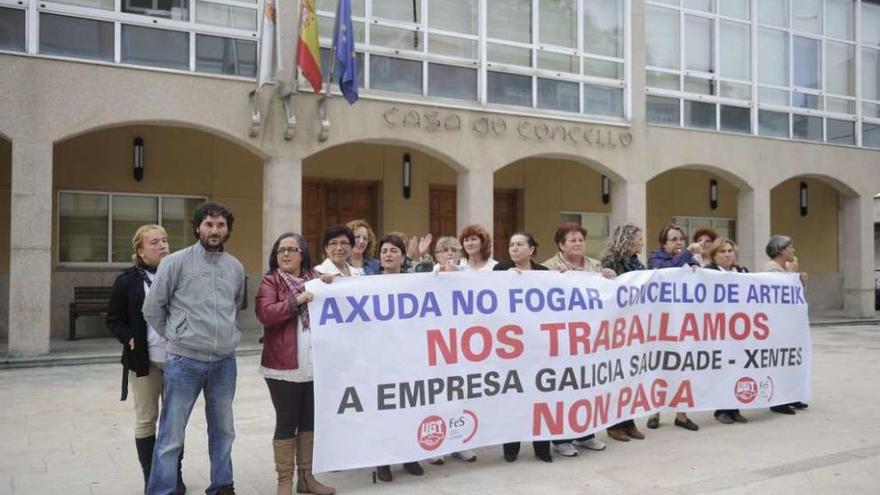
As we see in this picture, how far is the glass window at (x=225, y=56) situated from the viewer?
41.7 ft

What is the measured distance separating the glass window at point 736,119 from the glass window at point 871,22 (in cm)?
548

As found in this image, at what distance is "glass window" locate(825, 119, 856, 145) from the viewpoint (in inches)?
774

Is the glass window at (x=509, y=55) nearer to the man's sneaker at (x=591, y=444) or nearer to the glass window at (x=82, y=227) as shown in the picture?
the glass window at (x=82, y=227)

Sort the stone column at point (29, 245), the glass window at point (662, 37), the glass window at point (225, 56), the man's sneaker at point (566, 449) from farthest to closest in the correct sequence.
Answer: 1. the glass window at point (662, 37)
2. the glass window at point (225, 56)
3. the stone column at point (29, 245)
4. the man's sneaker at point (566, 449)

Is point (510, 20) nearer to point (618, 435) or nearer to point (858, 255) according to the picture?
point (618, 435)

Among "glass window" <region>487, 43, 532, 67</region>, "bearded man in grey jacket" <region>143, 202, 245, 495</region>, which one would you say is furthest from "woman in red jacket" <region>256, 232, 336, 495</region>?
"glass window" <region>487, 43, 532, 67</region>

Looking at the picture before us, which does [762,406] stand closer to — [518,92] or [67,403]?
[67,403]

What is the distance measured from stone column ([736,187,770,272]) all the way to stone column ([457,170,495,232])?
23.7 ft

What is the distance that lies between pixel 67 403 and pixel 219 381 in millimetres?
4562

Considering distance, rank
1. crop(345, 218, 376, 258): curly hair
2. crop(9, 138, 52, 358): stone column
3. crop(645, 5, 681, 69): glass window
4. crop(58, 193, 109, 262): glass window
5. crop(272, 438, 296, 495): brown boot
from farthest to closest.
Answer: crop(645, 5, 681, 69): glass window, crop(58, 193, 109, 262): glass window, crop(9, 138, 52, 358): stone column, crop(345, 218, 376, 258): curly hair, crop(272, 438, 296, 495): brown boot

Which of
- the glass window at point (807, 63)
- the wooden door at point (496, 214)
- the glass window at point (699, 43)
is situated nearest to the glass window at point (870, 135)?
the glass window at point (807, 63)

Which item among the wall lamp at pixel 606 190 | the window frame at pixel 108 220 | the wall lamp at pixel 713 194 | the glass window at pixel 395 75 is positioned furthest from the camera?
the wall lamp at pixel 713 194

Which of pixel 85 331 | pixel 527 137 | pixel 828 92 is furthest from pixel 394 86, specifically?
pixel 828 92

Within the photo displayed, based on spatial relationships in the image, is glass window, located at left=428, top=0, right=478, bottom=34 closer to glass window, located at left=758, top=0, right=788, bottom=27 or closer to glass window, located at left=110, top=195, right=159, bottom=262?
glass window, located at left=110, top=195, right=159, bottom=262
